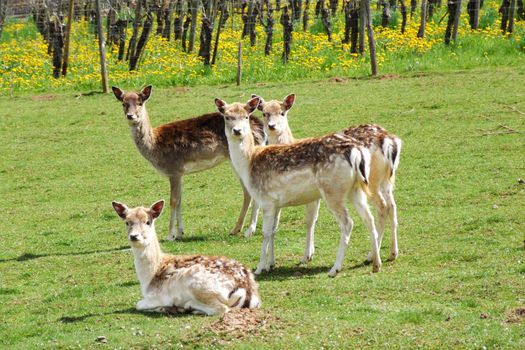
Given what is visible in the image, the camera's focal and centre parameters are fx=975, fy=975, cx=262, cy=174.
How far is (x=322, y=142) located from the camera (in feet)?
34.7

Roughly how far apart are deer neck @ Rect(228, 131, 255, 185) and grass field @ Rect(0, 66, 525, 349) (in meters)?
1.13

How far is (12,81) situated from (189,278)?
19.1 m

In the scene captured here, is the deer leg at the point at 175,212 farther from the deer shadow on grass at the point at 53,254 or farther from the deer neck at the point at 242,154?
the deer neck at the point at 242,154

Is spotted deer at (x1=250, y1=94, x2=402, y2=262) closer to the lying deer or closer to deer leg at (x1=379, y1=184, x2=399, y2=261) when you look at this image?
deer leg at (x1=379, y1=184, x2=399, y2=261)

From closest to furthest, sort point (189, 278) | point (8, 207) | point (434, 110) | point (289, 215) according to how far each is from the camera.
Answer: point (189, 278) → point (289, 215) → point (8, 207) → point (434, 110)

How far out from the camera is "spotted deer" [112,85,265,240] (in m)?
14.1

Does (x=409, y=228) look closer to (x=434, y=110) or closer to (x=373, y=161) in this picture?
(x=373, y=161)

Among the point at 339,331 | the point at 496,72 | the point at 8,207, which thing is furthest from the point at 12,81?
the point at 339,331

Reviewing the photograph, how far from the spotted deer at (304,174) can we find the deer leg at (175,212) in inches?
97.5

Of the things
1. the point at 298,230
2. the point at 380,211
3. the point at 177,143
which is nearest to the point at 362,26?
the point at 177,143

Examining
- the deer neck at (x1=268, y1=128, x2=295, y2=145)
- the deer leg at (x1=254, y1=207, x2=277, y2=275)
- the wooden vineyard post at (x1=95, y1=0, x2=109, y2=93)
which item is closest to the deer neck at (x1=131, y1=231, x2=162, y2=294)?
the deer leg at (x1=254, y1=207, x2=277, y2=275)

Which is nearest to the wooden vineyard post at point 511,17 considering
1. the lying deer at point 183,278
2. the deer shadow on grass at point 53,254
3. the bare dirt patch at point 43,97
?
the bare dirt patch at point 43,97

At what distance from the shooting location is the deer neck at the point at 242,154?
11352mm

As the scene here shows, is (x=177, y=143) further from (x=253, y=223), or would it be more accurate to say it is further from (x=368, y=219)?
(x=368, y=219)
